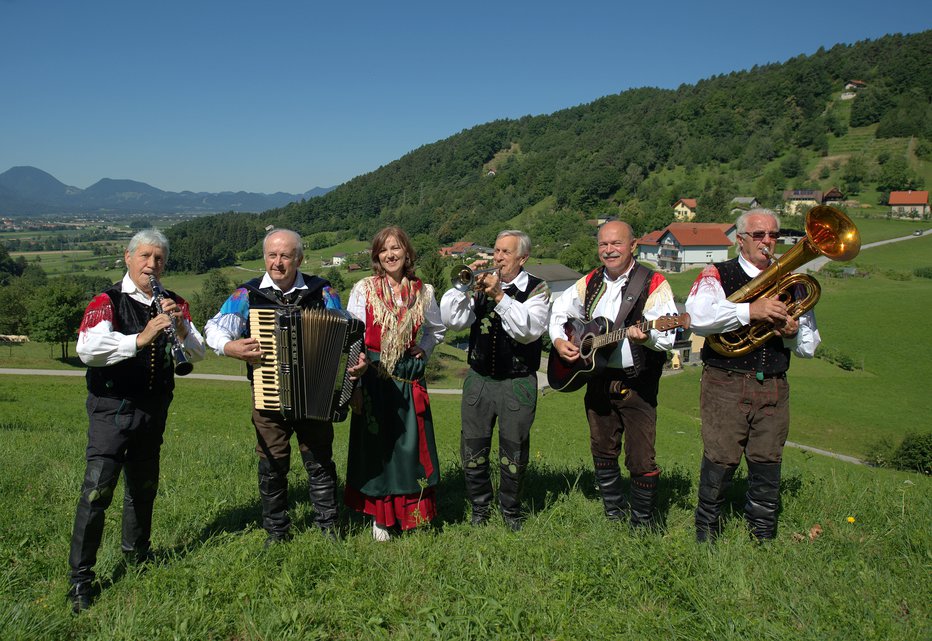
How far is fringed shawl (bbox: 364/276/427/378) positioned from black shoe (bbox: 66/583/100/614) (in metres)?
2.43

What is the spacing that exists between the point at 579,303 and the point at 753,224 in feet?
4.85

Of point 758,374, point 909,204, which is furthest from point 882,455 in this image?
point 909,204

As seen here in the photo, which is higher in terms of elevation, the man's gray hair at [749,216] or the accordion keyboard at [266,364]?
the man's gray hair at [749,216]

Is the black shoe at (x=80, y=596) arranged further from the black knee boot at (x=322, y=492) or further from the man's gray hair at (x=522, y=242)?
the man's gray hair at (x=522, y=242)

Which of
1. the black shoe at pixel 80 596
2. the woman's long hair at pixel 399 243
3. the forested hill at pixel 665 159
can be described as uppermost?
the forested hill at pixel 665 159

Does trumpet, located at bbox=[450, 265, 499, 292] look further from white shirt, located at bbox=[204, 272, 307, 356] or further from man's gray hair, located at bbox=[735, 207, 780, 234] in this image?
man's gray hair, located at bbox=[735, 207, 780, 234]

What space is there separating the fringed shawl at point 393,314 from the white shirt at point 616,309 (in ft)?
3.81

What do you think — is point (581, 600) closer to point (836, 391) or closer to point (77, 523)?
point (77, 523)

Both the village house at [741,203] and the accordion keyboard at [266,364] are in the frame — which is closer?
the accordion keyboard at [266,364]

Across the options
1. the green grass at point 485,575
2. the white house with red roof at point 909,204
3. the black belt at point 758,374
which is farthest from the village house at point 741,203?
the green grass at point 485,575

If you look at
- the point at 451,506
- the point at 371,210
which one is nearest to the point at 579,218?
the point at 371,210

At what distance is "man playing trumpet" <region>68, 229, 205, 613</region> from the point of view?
3818mm

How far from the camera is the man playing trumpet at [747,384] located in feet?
14.3

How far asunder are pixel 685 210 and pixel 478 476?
111617 mm
